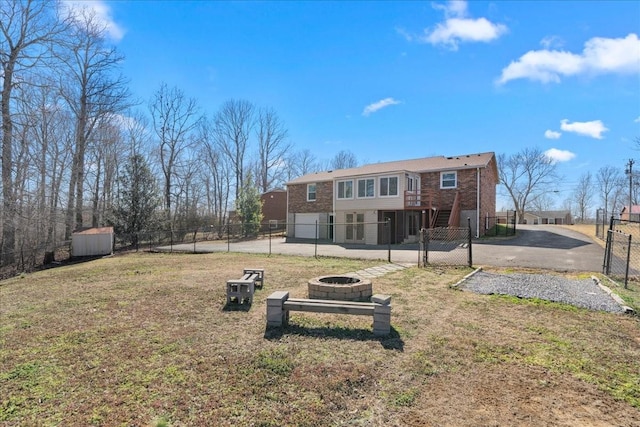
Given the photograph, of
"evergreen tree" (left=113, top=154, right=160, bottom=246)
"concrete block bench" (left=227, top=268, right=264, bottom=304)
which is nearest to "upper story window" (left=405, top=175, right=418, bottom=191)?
"concrete block bench" (left=227, top=268, right=264, bottom=304)

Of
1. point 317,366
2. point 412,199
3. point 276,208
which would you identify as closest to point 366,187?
point 412,199

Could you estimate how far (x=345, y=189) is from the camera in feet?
76.1

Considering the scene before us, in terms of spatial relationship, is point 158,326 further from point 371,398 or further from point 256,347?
point 371,398

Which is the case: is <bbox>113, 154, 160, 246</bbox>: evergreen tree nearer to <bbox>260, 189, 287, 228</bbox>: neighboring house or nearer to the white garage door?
the white garage door

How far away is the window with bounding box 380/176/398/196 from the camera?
68.6 feet

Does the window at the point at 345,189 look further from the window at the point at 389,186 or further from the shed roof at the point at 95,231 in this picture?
the shed roof at the point at 95,231

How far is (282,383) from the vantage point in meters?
3.36

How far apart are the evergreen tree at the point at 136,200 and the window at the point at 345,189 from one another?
1388 centimetres

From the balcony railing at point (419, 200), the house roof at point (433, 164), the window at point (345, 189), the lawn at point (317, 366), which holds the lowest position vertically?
the lawn at point (317, 366)

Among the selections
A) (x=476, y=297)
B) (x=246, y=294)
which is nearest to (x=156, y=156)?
(x=246, y=294)

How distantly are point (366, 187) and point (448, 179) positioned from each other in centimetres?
547

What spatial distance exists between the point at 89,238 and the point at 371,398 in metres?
20.5

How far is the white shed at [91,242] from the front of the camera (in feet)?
60.4

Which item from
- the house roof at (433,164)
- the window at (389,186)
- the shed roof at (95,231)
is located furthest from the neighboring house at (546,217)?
the shed roof at (95,231)
